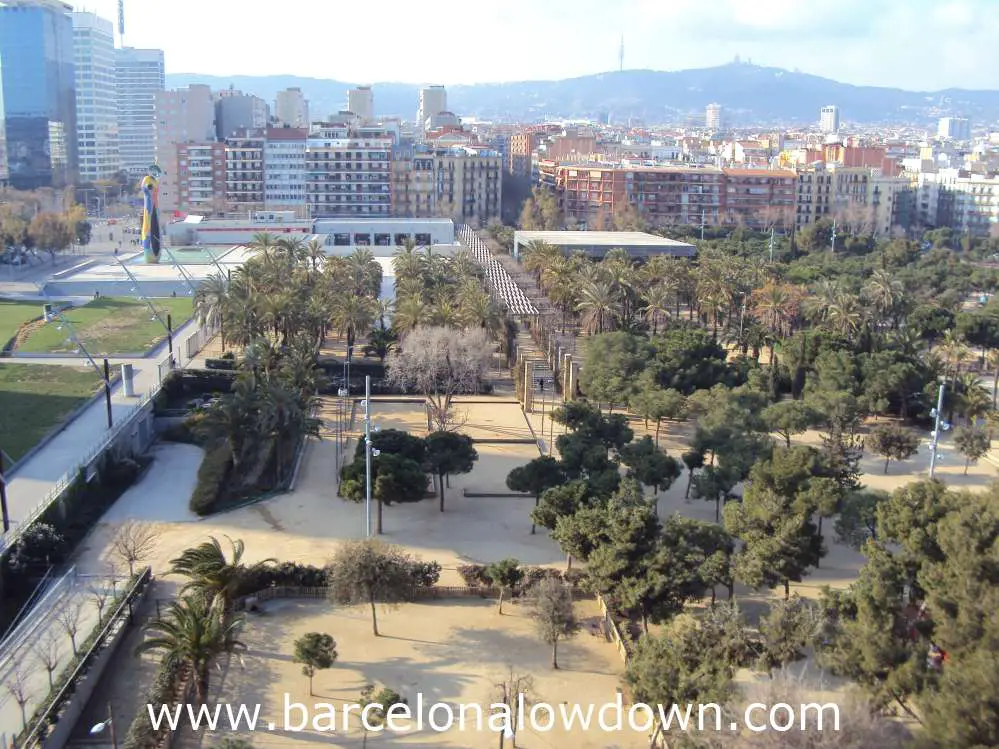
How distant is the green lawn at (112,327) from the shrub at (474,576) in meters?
27.2

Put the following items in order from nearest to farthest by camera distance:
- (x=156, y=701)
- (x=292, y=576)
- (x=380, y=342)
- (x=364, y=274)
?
(x=156, y=701) → (x=292, y=576) → (x=380, y=342) → (x=364, y=274)

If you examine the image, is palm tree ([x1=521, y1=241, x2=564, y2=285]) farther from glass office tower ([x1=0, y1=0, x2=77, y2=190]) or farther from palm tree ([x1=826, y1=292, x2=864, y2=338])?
glass office tower ([x1=0, y1=0, x2=77, y2=190])

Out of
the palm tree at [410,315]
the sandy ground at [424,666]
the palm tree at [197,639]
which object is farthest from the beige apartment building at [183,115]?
the palm tree at [197,639]

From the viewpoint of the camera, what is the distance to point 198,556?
2141 cm

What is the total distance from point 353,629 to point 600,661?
5.54 metres

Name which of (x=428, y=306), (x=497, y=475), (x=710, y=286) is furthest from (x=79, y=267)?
(x=497, y=475)

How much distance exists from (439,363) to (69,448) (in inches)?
519

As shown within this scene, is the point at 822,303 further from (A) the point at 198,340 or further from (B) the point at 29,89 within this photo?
(B) the point at 29,89

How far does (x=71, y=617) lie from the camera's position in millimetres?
21359

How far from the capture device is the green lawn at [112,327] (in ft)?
153

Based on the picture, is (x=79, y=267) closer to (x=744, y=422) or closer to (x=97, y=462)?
(x=97, y=462)

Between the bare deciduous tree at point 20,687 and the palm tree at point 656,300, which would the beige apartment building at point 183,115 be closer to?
the palm tree at point 656,300

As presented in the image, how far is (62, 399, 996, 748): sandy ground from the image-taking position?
1989cm

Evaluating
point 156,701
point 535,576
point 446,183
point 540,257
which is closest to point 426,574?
point 535,576
